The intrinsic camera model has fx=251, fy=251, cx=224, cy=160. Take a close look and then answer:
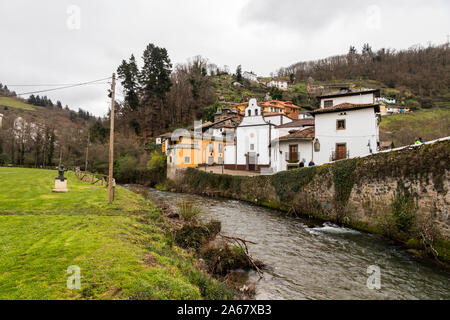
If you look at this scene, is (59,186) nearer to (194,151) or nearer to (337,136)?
(337,136)

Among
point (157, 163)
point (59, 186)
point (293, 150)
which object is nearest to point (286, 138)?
point (293, 150)

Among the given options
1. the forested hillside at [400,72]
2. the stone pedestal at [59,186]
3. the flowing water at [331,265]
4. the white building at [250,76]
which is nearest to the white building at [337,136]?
the flowing water at [331,265]

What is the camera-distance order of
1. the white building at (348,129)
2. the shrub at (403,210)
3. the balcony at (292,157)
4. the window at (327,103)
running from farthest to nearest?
the window at (327,103)
the balcony at (292,157)
the white building at (348,129)
the shrub at (403,210)

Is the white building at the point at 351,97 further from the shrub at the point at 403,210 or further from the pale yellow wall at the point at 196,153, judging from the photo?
the pale yellow wall at the point at 196,153

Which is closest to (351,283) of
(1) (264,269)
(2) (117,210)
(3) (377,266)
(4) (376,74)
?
(3) (377,266)

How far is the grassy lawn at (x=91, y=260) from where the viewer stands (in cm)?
517

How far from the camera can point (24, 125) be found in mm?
58406

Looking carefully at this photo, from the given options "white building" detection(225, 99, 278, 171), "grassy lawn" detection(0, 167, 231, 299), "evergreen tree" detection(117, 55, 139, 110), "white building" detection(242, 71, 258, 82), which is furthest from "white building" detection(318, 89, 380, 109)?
"white building" detection(242, 71, 258, 82)

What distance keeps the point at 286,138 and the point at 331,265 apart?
21.7m

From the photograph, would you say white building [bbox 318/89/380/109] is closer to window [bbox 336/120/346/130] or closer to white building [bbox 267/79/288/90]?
window [bbox 336/120/346/130]

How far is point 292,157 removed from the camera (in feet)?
100

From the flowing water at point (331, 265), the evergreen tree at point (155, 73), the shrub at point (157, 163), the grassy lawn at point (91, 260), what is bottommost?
the flowing water at point (331, 265)

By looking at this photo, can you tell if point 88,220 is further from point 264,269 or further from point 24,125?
point 24,125

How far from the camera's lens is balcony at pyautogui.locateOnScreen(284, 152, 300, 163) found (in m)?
30.1
